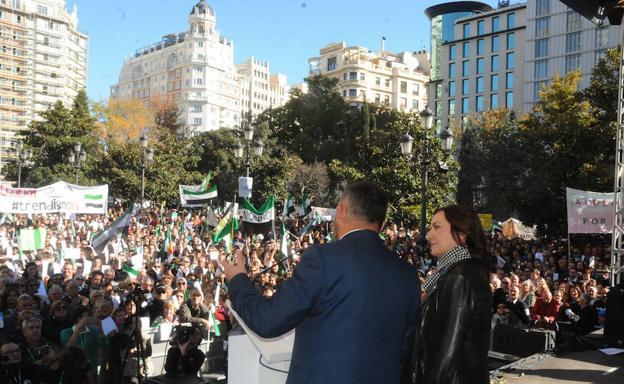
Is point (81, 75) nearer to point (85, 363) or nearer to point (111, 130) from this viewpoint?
point (111, 130)

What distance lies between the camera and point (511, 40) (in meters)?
75.8

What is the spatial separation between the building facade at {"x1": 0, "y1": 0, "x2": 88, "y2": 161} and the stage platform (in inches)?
3524

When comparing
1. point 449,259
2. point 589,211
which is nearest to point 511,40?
point 589,211

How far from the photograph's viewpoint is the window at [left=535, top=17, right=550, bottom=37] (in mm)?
68375

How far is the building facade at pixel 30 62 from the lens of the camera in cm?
9112

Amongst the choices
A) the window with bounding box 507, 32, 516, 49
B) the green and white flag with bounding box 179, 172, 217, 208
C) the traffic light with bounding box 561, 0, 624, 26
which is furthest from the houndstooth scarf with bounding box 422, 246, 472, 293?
the window with bounding box 507, 32, 516, 49

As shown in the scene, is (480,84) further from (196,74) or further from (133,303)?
(133,303)

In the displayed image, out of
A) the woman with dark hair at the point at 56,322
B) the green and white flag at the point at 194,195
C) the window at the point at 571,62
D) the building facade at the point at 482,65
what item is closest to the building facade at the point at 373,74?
the building facade at the point at 482,65

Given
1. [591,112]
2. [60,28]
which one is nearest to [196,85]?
[60,28]

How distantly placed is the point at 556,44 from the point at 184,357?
68.8 meters

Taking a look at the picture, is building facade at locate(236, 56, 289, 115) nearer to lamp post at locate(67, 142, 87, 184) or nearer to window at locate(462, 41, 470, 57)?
window at locate(462, 41, 470, 57)

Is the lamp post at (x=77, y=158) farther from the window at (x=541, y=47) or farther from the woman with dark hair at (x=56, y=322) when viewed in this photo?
the window at (x=541, y=47)

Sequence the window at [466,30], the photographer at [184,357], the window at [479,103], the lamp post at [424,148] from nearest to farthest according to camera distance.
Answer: the photographer at [184,357] → the lamp post at [424,148] → the window at [479,103] → the window at [466,30]

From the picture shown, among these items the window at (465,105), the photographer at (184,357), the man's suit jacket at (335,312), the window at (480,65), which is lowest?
the photographer at (184,357)
